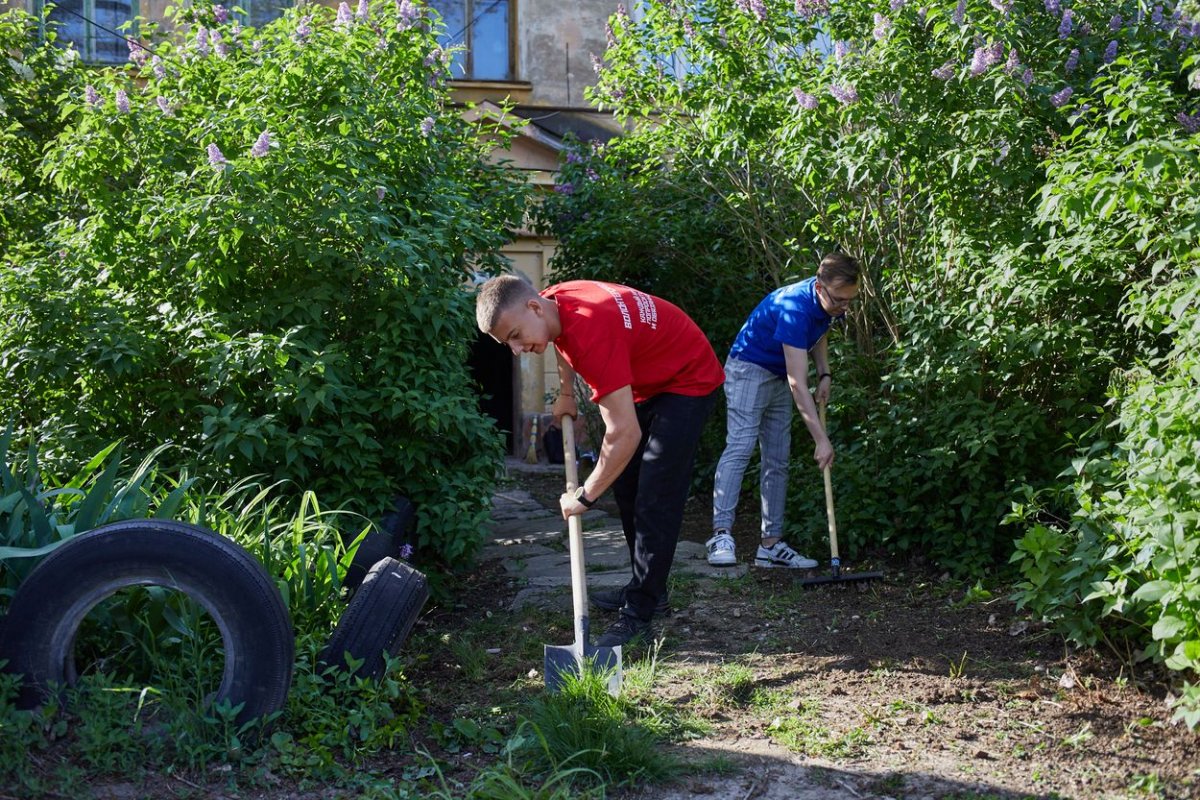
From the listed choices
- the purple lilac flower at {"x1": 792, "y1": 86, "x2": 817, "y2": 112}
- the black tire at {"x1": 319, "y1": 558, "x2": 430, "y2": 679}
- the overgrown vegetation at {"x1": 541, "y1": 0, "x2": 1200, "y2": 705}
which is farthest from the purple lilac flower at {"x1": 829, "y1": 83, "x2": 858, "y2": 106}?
the black tire at {"x1": 319, "y1": 558, "x2": 430, "y2": 679}

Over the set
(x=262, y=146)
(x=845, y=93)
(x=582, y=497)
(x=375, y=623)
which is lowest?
(x=375, y=623)

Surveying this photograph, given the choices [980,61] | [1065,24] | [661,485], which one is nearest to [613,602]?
[661,485]

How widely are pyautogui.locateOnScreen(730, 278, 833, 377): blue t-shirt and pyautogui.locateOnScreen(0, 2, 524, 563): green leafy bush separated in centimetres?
143

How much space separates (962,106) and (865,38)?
2.37 feet

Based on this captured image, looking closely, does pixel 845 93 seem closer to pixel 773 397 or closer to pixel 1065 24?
pixel 1065 24

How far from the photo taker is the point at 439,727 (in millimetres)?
3582

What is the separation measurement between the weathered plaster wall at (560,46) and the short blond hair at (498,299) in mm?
9565

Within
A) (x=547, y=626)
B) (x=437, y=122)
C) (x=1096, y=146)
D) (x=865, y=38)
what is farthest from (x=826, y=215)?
(x=547, y=626)

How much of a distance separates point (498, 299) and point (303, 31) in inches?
105

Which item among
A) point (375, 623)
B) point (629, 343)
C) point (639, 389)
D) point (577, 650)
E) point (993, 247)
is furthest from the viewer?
point (993, 247)

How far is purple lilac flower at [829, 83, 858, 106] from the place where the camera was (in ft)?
17.6

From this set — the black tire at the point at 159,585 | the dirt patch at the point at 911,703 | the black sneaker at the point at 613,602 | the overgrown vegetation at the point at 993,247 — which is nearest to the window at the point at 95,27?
the overgrown vegetation at the point at 993,247

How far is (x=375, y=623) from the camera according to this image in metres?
3.75

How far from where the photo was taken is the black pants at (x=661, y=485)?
4434mm
